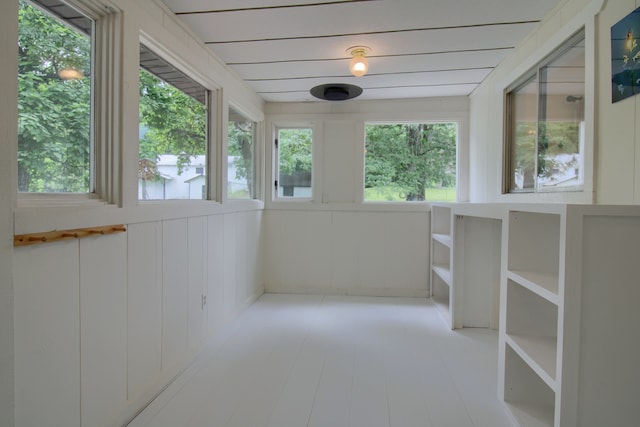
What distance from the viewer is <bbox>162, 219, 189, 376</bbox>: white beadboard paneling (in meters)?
1.96

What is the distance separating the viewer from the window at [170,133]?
1889 millimetres

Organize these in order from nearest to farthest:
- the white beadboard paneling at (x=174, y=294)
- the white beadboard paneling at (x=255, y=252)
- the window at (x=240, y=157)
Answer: the white beadboard paneling at (x=174, y=294) < the window at (x=240, y=157) < the white beadboard paneling at (x=255, y=252)

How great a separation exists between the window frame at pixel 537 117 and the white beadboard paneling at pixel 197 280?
7.58 feet

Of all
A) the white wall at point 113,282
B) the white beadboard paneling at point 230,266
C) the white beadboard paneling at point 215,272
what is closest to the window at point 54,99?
the white wall at point 113,282

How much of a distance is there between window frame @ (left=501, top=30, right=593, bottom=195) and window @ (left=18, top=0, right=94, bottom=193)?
240cm

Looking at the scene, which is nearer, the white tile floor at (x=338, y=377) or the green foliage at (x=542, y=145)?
the white tile floor at (x=338, y=377)

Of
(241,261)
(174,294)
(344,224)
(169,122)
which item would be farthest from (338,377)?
(344,224)

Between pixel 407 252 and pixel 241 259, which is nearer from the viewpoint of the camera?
pixel 241 259

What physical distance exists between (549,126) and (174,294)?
8.48 ft

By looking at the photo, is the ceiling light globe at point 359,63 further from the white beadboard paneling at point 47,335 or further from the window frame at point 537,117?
the white beadboard paneling at point 47,335

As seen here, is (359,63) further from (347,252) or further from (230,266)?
(347,252)

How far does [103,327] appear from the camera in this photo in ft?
4.82

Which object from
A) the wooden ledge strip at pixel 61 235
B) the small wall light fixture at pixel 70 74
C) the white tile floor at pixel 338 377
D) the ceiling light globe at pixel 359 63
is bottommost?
the white tile floor at pixel 338 377

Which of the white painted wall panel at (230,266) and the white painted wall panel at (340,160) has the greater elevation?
the white painted wall panel at (340,160)
